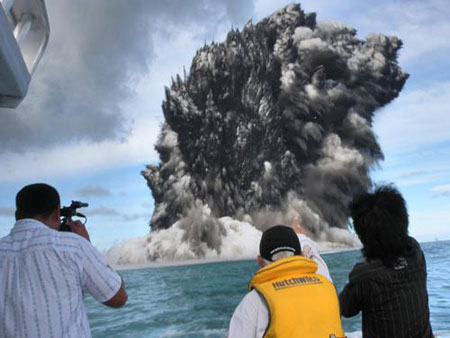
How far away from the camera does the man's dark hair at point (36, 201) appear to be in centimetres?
229

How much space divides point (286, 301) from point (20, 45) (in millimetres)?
2226

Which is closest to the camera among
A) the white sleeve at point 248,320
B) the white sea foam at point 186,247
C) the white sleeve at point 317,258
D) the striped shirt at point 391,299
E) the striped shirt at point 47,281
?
the white sleeve at point 248,320

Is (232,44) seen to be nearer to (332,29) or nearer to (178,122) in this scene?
(178,122)

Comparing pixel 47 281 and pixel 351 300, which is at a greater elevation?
pixel 47 281

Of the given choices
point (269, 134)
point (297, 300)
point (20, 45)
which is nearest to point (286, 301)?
point (297, 300)

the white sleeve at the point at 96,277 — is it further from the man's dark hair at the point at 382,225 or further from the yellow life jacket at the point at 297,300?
the man's dark hair at the point at 382,225

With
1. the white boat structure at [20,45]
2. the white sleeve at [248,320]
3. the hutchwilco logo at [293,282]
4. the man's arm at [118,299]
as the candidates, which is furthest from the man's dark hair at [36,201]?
the hutchwilco logo at [293,282]

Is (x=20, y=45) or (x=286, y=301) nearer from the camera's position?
(x=286, y=301)

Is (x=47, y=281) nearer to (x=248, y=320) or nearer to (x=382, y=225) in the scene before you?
(x=248, y=320)

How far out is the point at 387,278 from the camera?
7.19 ft

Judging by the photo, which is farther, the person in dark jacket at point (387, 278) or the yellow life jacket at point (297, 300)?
the person in dark jacket at point (387, 278)

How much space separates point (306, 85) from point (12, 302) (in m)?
59.5

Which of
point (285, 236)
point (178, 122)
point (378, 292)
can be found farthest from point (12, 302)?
point (178, 122)

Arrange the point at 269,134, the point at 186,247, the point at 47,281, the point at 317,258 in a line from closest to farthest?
the point at 47,281 < the point at 317,258 < the point at 186,247 < the point at 269,134
